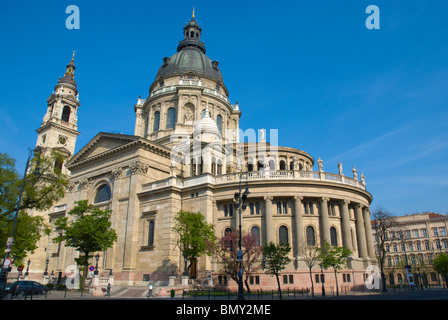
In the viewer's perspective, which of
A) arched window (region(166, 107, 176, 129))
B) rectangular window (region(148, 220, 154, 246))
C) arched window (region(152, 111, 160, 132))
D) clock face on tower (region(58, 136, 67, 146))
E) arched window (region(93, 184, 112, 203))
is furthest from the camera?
clock face on tower (region(58, 136, 67, 146))

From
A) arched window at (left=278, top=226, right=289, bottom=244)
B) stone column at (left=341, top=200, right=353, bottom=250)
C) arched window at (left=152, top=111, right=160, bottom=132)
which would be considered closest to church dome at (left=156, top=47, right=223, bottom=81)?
arched window at (left=152, top=111, right=160, bottom=132)

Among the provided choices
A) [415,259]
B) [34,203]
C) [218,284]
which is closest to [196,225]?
[218,284]

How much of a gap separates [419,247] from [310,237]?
59126 millimetres

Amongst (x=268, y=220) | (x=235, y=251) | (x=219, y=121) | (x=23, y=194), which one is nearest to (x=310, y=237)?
(x=268, y=220)

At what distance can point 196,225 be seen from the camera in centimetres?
3356

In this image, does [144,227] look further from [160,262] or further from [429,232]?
[429,232]

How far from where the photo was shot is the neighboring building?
76.1m

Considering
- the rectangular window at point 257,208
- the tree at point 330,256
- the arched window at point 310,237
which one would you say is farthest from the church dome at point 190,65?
the tree at point 330,256

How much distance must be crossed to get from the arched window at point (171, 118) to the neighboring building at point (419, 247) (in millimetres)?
54155

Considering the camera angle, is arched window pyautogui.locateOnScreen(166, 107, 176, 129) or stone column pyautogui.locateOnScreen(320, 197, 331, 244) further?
arched window pyautogui.locateOnScreen(166, 107, 176, 129)

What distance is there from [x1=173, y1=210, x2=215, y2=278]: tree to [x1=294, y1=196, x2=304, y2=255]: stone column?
8.86 meters

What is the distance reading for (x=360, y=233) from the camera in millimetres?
39812

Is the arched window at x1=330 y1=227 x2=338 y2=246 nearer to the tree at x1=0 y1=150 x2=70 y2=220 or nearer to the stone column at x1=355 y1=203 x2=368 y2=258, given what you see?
the stone column at x1=355 y1=203 x2=368 y2=258

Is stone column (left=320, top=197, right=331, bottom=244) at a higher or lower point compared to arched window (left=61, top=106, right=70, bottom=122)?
lower
